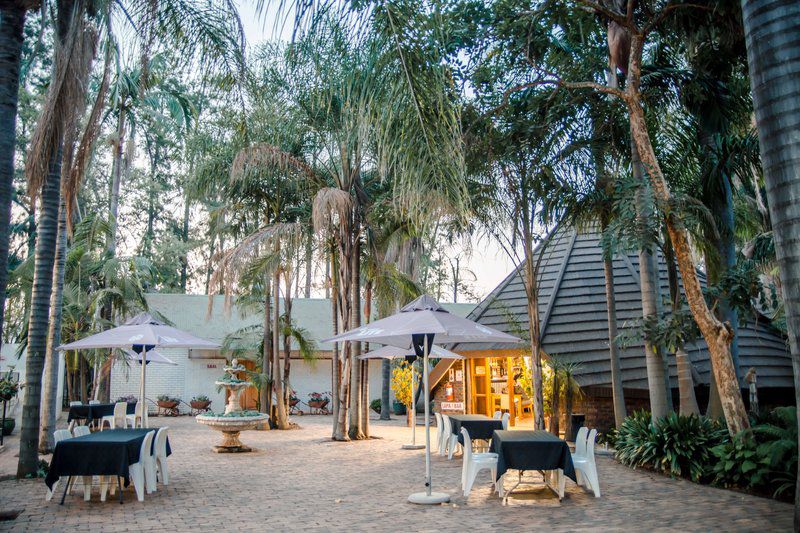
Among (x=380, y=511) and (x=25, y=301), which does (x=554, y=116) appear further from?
(x=25, y=301)

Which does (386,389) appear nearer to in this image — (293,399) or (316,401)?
(316,401)

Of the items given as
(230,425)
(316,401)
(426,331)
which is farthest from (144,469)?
(316,401)

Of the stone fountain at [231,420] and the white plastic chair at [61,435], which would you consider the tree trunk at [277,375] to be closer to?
the stone fountain at [231,420]

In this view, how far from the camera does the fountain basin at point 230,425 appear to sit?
12461mm

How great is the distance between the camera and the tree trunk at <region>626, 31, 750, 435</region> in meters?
8.17

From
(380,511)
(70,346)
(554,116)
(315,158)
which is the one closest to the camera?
(380,511)

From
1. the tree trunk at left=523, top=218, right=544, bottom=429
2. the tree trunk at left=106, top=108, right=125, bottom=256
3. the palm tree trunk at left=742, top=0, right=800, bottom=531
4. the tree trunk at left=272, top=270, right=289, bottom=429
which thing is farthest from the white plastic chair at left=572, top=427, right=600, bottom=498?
the tree trunk at left=106, top=108, right=125, bottom=256

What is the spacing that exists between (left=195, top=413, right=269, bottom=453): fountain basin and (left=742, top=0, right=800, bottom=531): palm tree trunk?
10.0 m

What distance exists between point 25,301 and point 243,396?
10.0 meters

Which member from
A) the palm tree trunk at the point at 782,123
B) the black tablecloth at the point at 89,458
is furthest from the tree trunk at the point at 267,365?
the palm tree trunk at the point at 782,123

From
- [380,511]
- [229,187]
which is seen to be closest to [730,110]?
[380,511]

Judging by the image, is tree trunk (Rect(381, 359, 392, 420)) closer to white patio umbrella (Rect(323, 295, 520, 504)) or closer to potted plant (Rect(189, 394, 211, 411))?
potted plant (Rect(189, 394, 211, 411))

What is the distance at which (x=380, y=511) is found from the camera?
7.23 meters

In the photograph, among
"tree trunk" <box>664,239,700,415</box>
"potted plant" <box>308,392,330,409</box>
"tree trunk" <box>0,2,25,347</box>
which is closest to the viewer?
"tree trunk" <box>0,2,25,347</box>
